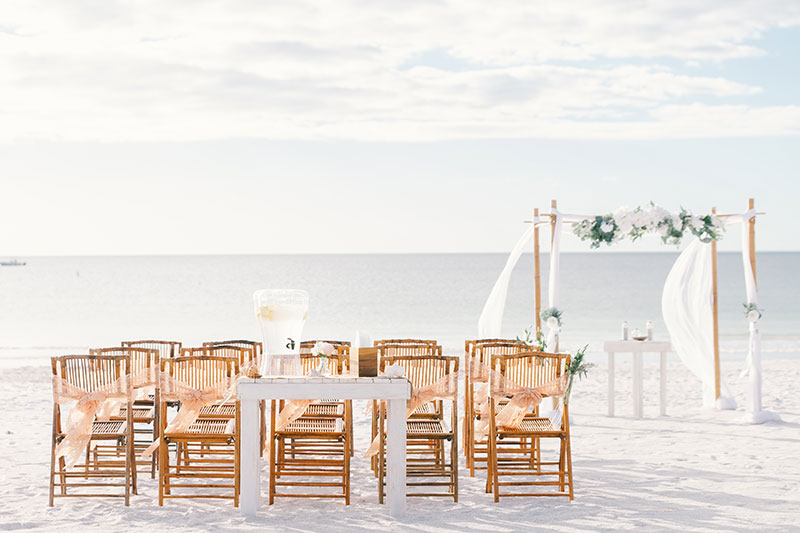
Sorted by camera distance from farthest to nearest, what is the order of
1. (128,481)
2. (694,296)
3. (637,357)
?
(694,296), (637,357), (128,481)

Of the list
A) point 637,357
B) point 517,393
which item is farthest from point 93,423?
point 637,357

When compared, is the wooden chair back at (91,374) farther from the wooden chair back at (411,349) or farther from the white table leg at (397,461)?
the wooden chair back at (411,349)

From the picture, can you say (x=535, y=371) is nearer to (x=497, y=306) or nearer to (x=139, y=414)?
(x=139, y=414)

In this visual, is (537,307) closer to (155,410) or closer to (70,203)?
(155,410)

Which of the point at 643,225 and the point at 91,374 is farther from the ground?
the point at 643,225

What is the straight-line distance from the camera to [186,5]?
1148 cm

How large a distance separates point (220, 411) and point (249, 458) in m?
0.91

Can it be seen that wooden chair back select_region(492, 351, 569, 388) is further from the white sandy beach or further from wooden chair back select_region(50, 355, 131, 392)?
wooden chair back select_region(50, 355, 131, 392)

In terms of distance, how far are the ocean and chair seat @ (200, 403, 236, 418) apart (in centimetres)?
1407

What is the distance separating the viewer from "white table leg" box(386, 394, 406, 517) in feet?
18.6

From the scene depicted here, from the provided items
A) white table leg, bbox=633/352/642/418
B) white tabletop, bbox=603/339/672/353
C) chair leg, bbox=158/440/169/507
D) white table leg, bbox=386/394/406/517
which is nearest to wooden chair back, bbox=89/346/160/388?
chair leg, bbox=158/440/169/507

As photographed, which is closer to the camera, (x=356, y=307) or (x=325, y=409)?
(x=325, y=409)

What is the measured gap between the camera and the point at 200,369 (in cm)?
598

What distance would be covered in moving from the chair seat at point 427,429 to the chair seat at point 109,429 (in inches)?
75.1
